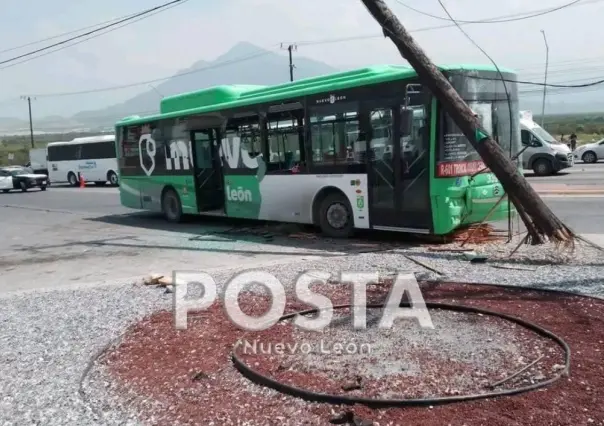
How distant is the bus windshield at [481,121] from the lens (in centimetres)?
1089

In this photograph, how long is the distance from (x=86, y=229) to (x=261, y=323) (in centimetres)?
1266

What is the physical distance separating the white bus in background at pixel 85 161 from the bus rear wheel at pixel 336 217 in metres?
30.9

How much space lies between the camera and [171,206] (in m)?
18.2

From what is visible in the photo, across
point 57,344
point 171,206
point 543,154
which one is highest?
point 543,154

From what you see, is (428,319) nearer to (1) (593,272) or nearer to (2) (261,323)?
(2) (261,323)

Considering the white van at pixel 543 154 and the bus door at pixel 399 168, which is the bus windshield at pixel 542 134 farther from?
the bus door at pixel 399 168

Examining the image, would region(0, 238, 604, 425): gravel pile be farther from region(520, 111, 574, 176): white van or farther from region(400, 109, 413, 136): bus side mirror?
region(520, 111, 574, 176): white van

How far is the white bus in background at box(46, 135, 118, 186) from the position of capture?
42062 mm

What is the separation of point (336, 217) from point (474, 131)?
12.5 feet

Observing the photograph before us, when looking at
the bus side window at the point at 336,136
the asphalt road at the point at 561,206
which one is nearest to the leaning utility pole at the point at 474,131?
the bus side window at the point at 336,136

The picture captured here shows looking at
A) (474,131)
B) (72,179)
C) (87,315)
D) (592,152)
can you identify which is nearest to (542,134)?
(592,152)

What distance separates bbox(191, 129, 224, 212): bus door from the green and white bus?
26 millimetres

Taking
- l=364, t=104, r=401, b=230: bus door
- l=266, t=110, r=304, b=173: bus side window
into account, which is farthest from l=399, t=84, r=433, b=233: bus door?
l=266, t=110, r=304, b=173: bus side window

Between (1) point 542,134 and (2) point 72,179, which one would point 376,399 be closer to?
(1) point 542,134
